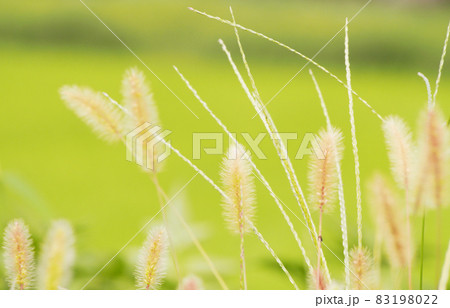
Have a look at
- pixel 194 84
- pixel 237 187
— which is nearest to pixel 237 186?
pixel 237 187

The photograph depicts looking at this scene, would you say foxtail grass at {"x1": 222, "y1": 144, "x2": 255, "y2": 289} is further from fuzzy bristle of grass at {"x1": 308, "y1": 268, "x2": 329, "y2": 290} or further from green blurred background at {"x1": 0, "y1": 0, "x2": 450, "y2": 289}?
green blurred background at {"x1": 0, "y1": 0, "x2": 450, "y2": 289}

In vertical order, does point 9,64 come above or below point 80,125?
above

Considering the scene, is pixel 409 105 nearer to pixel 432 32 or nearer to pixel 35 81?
pixel 432 32

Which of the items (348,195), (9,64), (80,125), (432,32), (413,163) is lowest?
(413,163)

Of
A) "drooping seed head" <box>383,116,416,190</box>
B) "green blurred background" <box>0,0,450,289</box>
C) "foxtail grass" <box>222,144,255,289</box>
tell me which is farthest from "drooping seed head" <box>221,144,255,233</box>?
"green blurred background" <box>0,0,450,289</box>

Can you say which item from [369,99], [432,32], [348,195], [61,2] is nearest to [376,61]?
[432,32]
